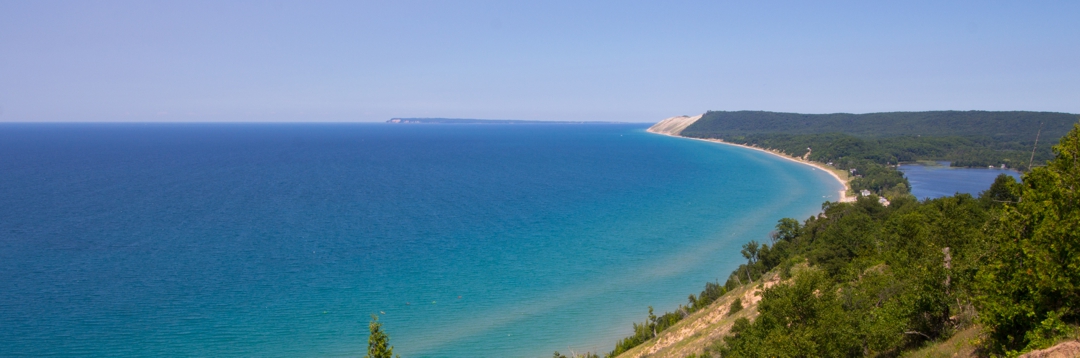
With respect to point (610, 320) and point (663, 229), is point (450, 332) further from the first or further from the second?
point (663, 229)

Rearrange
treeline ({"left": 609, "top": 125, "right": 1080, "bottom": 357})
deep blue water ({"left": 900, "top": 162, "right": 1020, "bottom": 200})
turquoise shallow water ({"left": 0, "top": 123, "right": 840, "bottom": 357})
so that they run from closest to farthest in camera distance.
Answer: treeline ({"left": 609, "top": 125, "right": 1080, "bottom": 357}) → turquoise shallow water ({"left": 0, "top": 123, "right": 840, "bottom": 357}) → deep blue water ({"left": 900, "top": 162, "right": 1020, "bottom": 200})

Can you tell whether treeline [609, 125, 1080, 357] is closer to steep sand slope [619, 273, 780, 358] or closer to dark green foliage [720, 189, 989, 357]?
dark green foliage [720, 189, 989, 357]

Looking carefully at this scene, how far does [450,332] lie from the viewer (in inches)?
1455

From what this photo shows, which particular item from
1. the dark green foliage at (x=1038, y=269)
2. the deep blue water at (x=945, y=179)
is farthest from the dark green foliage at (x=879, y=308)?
the deep blue water at (x=945, y=179)

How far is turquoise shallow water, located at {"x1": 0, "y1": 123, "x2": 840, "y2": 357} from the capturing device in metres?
35.8

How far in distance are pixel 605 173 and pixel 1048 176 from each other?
107 m

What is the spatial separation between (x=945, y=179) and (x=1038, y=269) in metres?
127

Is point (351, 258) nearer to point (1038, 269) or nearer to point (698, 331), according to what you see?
point (698, 331)

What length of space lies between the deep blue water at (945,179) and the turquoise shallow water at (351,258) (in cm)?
1757

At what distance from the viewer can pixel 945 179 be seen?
395ft

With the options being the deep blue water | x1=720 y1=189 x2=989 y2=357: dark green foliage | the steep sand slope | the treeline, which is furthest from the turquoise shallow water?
the deep blue water

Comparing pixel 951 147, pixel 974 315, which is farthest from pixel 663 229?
pixel 951 147

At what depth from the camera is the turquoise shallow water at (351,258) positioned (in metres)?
35.8

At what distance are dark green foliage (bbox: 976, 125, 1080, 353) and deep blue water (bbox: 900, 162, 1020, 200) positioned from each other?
277 ft
